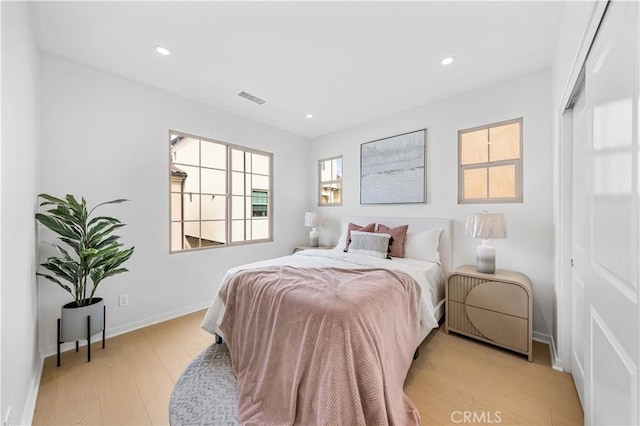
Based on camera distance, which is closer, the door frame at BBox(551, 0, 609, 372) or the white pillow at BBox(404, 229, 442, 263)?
the door frame at BBox(551, 0, 609, 372)

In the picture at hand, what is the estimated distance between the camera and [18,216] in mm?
1452

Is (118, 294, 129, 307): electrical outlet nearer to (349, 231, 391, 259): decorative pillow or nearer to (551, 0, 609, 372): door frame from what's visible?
(349, 231, 391, 259): decorative pillow

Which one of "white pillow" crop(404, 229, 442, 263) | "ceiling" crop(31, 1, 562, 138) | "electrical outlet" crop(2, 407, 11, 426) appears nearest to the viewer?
"electrical outlet" crop(2, 407, 11, 426)

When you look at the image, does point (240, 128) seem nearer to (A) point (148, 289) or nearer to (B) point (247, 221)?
(B) point (247, 221)

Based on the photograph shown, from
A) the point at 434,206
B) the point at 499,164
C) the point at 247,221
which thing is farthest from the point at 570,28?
the point at 247,221

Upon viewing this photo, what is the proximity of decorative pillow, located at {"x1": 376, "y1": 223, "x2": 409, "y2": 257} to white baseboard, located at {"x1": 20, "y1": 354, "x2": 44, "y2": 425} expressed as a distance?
9.95ft

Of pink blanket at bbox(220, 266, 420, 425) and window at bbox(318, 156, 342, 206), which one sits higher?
window at bbox(318, 156, 342, 206)

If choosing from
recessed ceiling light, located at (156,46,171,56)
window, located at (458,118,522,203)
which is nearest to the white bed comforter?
window, located at (458,118,522,203)

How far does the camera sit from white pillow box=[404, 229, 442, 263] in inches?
112

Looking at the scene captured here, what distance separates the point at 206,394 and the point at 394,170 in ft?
10.2

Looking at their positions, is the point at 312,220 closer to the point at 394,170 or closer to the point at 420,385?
the point at 394,170

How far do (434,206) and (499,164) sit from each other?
792mm

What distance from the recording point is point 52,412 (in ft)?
5.04

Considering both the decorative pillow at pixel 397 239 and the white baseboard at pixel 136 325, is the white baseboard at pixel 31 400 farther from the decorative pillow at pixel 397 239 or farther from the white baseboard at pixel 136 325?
the decorative pillow at pixel 397 239
